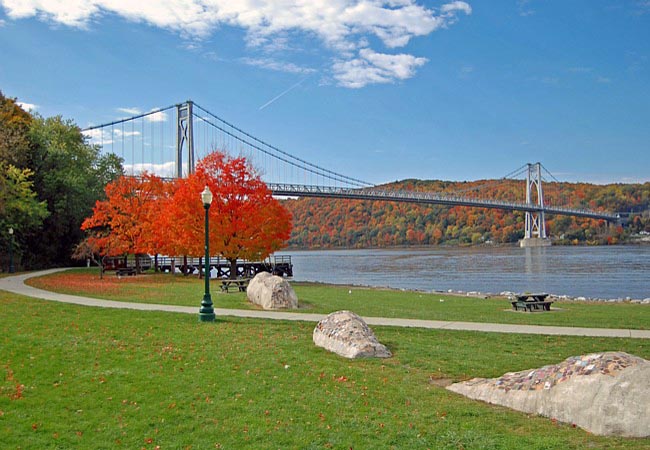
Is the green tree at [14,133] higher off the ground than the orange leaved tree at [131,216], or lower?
higher

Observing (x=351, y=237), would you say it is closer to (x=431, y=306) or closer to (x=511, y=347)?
(x=431, y=306)

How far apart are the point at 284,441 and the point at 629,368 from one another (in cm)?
372

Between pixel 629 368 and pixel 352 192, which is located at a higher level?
pixel 352 192

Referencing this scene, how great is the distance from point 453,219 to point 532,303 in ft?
248

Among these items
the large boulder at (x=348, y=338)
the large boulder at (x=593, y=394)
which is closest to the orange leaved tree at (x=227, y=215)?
the large boulder at (x=348, y=338)

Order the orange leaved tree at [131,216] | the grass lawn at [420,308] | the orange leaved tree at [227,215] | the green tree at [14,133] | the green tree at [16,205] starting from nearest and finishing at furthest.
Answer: the grass lawn at [420,308] < the green tree at [16,205] < the orange leaved tree at [227,215] < the green tree at [14,133] < the orange leaved tree at [131,216]

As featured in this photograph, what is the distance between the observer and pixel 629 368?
6324 millimetres

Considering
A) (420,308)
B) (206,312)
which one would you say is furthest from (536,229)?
(206,312)

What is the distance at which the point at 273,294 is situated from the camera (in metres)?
16.6

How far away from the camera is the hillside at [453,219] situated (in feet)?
273

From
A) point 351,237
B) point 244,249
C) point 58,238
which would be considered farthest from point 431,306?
point 351,237

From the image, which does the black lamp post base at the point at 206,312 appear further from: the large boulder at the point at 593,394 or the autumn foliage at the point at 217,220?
the autumn foliage at the point at 217,220

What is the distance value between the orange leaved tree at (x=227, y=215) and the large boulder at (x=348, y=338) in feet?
67.4

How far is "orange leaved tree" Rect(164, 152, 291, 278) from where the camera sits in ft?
101
